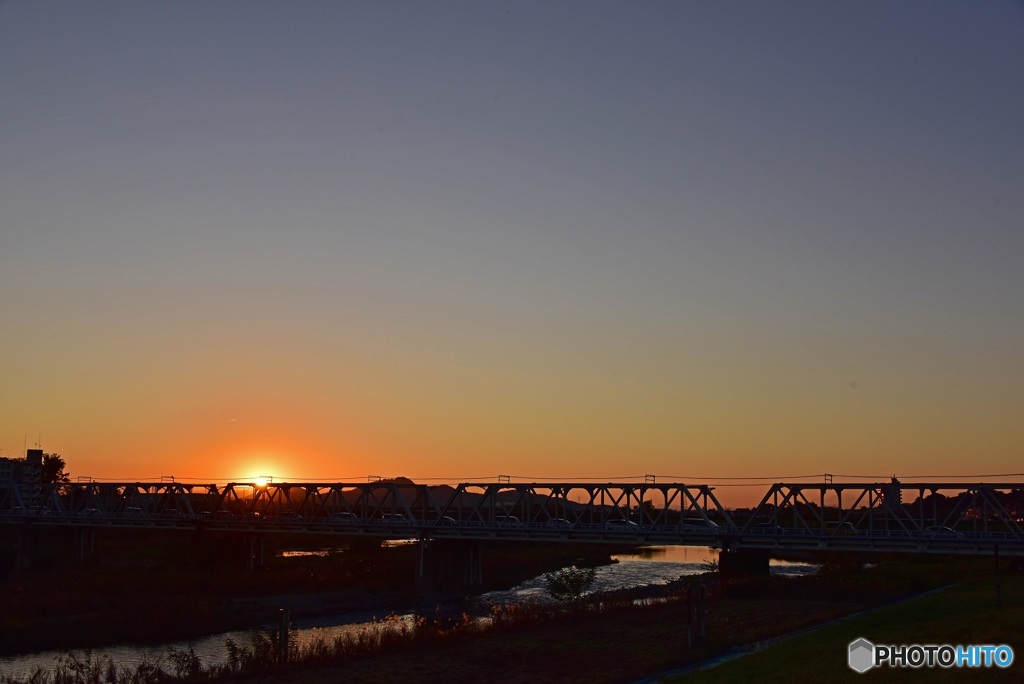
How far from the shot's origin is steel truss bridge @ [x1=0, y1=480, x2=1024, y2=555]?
50594 mm

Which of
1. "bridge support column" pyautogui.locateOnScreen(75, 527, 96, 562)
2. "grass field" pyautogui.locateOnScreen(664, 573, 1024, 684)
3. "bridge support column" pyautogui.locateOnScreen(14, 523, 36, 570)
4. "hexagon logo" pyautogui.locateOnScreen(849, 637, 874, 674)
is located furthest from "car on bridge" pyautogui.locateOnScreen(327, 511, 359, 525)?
"hexagon logo" pyautogui.locateOnScreen(849, 637, 874, 674)

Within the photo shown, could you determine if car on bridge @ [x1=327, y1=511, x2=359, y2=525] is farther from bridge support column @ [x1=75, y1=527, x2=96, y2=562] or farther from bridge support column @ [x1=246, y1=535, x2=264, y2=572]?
bridge support column @ [x1=75, y1=527, x2=96, y2=562]

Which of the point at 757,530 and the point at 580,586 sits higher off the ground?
the point at 757,530

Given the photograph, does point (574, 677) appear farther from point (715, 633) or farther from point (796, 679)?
point (715, 633)

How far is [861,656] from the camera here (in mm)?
28547

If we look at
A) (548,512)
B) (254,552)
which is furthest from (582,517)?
(254,552)

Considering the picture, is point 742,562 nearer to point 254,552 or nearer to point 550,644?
point 550,644

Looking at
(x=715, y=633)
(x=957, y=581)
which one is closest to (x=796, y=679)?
(x=715, y=633)

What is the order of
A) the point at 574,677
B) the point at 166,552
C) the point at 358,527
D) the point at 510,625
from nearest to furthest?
1. the point at 574,677
2. the point at 510,625
3. the point at 358,527
4. the point at 166,552

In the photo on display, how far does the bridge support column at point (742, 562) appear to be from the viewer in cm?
5644

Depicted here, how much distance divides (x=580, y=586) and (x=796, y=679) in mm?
35417

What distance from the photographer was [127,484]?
95938 mm

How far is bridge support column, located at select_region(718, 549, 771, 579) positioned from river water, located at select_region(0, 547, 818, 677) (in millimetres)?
13910

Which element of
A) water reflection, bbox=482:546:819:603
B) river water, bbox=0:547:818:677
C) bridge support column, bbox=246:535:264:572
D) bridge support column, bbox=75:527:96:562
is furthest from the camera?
bridge support column, bbox=75:527:96:562
